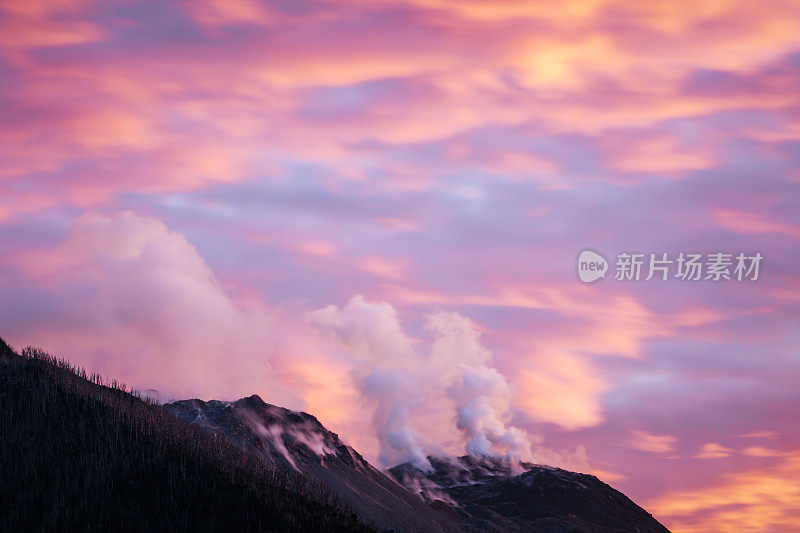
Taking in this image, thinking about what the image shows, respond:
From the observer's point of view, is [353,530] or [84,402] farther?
[84,402]

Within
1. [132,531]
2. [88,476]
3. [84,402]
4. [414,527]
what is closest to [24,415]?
[84,402]

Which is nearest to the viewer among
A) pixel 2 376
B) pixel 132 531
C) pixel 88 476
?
pixel 132 531

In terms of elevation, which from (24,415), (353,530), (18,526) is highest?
(24,415)

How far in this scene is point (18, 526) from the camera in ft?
159

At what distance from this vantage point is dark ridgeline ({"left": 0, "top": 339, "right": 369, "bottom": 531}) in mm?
49156

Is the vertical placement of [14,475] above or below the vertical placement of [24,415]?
below

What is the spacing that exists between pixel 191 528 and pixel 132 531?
3.24m

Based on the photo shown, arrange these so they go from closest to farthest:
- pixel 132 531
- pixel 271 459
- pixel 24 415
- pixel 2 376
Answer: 1. pixel 132 531
2. pixel 24 415
3. pixel 2 376
4. pixel 271 459

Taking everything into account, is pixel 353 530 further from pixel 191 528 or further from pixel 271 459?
pixel 271 459

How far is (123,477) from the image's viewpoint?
51938 millimetres

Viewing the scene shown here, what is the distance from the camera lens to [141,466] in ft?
174

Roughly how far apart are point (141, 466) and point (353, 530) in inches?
536

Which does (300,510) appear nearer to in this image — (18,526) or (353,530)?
(353,530)

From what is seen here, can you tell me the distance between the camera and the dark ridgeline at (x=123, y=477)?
49.2 meters
